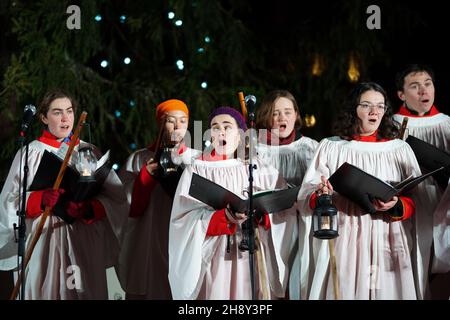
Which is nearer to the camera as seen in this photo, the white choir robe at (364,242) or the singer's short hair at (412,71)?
the white choir robe at (364,242)

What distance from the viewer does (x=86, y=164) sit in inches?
326

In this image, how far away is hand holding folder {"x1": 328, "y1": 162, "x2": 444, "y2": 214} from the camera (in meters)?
7.60

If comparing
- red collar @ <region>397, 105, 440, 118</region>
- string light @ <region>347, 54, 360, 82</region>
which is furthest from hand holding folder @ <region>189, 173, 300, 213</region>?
string light @ <region>347, 54, 360, 82</region>

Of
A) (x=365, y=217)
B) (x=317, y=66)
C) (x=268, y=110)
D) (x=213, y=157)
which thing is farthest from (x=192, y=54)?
(x=365, y=217)

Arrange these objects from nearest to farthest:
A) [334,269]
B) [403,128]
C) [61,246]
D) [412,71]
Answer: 1. [334,269]
2. [403,128]
3. [61,246]
4. [412,71]

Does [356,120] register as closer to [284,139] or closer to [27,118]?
[284,139]

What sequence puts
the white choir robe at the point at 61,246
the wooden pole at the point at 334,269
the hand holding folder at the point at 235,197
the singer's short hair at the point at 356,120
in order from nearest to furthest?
the hand holding folder at the point at 235,197 < the wooden pole at the point at 334,269 < the singer's short hair at the point at 356,120 < the white choir robe at the point at 61,246

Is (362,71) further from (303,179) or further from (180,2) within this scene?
(303,179)

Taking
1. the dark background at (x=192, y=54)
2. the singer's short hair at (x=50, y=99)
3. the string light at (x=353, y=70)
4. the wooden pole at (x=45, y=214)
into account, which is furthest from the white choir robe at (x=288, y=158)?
the string light at (x=353, y=70)

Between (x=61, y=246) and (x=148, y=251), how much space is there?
72 centimetres

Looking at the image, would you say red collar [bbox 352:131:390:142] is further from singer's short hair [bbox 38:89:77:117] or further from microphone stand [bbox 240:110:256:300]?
singer's short hair [bbox 38:89:77:117]

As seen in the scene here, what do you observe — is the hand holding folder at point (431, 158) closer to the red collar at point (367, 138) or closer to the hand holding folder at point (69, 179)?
the red collar at point (367, 138)

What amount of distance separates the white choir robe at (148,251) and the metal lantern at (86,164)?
2.27ft

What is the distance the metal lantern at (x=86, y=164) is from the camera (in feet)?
27.0
